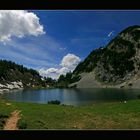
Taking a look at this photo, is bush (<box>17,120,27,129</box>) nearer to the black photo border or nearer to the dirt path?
the dirt path

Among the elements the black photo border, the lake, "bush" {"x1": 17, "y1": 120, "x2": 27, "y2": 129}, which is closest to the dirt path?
"bush" {"x1": 17, "y1": 120, "x2": 27, "y2": 129}

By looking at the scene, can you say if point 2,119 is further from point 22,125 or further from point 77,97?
Answer: point 77,97

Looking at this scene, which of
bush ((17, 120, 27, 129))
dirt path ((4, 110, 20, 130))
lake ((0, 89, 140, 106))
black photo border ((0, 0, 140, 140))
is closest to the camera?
black photo border ((0, 0, 140, 140))
